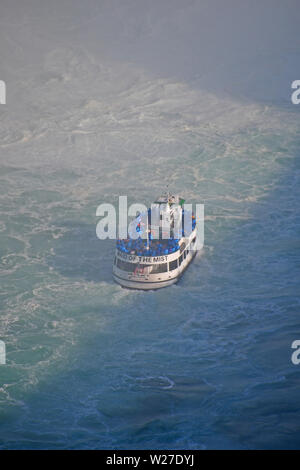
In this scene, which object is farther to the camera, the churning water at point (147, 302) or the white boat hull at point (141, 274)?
the white boat hull at point (141, 274)

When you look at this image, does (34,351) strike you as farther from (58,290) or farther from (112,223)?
(112,223)

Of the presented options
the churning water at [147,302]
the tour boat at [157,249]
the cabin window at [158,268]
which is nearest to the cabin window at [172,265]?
the tour boat at [157,249]

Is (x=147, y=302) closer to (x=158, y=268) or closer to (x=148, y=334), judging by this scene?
(x=158, y=268)

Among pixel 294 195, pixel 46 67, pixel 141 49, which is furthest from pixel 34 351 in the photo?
pixel 141 49

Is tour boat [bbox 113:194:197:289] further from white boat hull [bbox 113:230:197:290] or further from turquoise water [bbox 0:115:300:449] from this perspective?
turquoise water [bbox 0:115:300:449]

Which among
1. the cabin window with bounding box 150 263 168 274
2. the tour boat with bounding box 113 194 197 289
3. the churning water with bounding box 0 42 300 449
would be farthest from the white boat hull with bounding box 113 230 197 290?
the churning water with bounding box 0 42 300 449

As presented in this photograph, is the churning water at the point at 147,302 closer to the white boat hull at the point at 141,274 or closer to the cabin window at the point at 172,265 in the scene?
the white boat hull at the point at 141,274
